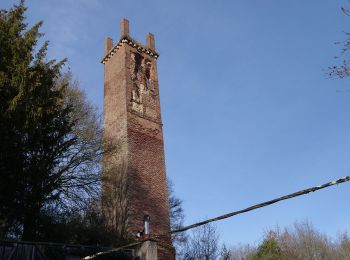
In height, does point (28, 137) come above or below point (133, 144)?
below

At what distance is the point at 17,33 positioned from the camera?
34.5ft

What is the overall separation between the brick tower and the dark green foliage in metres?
3.12

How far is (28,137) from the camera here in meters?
10.4

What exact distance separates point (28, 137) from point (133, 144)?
7739 millimetres

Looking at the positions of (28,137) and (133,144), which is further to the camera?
(133,144)

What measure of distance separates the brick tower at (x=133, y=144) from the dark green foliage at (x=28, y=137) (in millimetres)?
3124

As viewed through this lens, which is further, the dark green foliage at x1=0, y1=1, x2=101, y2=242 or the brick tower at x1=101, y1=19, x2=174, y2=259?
the brick tower at x1=101, y1=19, x2=174, y2=259

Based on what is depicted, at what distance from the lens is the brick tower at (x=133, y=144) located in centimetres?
1658

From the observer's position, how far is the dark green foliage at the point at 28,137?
9.71 meters

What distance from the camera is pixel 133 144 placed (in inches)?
705

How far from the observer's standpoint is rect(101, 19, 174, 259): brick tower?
54.4 ft

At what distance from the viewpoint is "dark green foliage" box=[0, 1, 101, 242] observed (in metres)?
9.71

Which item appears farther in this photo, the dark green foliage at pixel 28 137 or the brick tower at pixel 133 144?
the brick tower at pixel 133 144

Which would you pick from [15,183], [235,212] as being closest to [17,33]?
[15,183]
